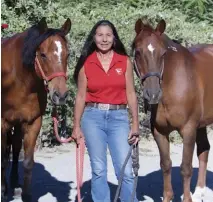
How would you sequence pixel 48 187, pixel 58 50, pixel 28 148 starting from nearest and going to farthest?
pixel 58 50
pixel 28 148
pixel 48 187

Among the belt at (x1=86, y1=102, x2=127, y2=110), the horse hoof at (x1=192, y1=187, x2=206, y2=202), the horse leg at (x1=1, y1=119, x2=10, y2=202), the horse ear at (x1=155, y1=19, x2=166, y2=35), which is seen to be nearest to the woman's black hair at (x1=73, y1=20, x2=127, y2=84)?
the belt at (x1=86, y1=102, x2=127, y2=110)

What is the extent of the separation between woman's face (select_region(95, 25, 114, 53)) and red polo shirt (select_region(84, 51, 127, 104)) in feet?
0.35

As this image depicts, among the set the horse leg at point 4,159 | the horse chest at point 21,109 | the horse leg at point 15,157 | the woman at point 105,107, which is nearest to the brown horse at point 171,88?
the woman at point 105,107

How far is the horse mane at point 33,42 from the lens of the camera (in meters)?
5.21

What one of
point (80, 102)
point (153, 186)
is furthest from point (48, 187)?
point (80, 102)

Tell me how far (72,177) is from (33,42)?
2.82m

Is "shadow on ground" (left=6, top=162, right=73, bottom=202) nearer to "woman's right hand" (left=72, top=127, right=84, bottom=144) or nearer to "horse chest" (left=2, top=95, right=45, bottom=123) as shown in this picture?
"horse chest" (left=2, top=95, right=45, bottom=123)

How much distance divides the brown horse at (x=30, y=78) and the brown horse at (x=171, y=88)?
2.57 feet

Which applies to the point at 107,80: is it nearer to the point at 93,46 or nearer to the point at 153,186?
the point at 93,46

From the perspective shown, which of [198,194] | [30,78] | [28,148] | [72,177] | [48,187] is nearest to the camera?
[30,78]

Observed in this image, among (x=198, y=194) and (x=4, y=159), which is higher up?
(x=4, y=159)

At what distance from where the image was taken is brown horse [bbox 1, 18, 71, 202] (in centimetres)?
511

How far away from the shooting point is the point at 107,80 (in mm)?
4855

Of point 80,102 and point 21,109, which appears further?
point 21,109
